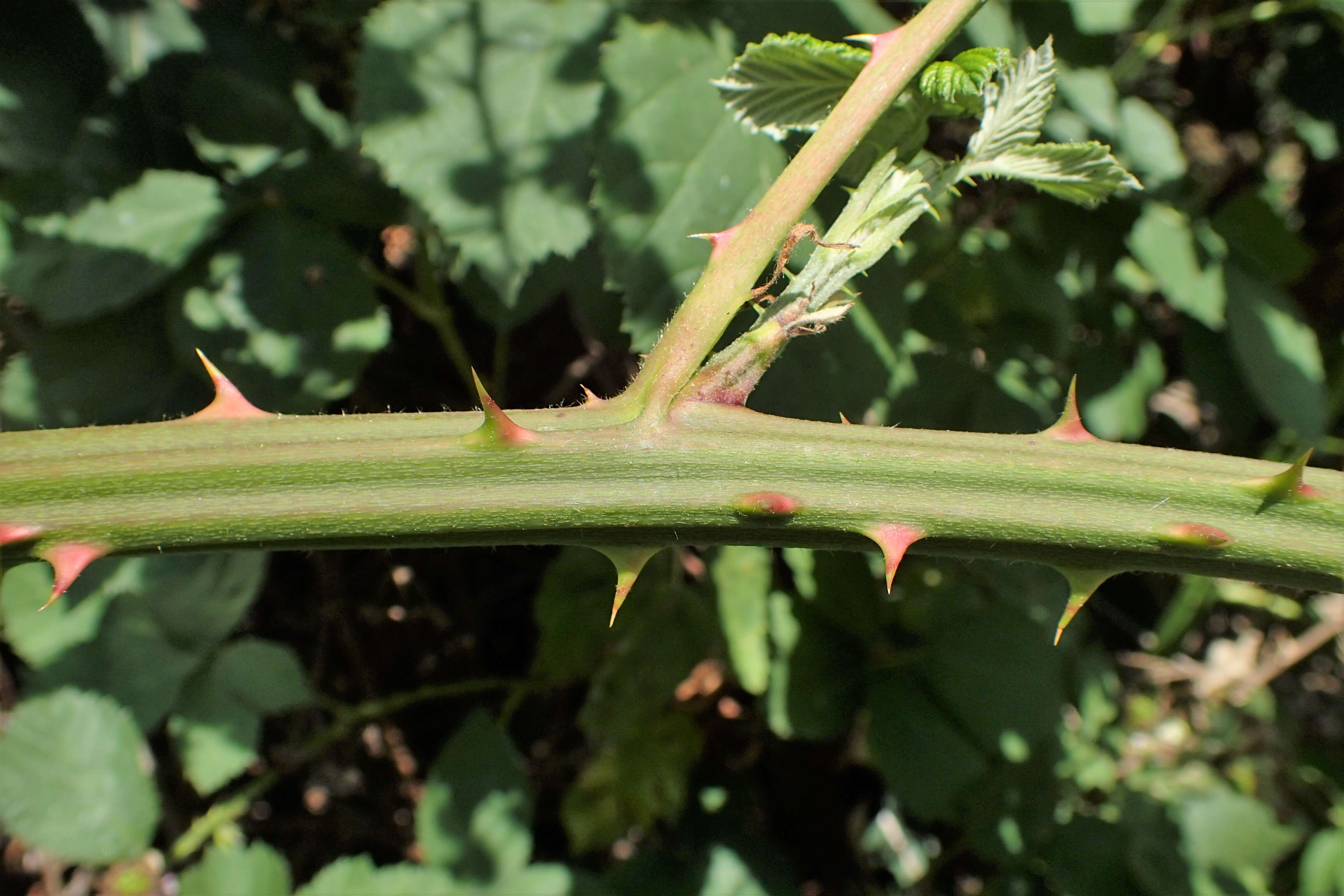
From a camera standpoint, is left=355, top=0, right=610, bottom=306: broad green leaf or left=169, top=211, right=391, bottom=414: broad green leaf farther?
left=169, top=211, right=391, bottom=414: broad green leaf

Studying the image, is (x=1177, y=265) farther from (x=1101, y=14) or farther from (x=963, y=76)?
(x=963, y=76)

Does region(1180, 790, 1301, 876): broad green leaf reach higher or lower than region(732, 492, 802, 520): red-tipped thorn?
lower

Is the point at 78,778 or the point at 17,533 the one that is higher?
the point at 17,533

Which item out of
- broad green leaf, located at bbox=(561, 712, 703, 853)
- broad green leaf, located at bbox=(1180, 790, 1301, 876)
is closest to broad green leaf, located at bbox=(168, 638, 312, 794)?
broad green leaf, located at bbox=(561, 712, 703, 853)

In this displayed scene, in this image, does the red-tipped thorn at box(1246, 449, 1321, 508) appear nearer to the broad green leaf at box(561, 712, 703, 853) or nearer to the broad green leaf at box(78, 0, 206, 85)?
the broad green leaf at box(561, 712, 703, 853)

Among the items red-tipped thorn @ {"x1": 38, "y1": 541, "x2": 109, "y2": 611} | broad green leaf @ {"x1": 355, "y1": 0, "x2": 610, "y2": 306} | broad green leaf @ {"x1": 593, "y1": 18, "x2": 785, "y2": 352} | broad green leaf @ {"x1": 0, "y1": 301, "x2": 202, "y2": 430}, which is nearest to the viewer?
red-tipped thorn @ {"x1": 38, "y1": 541, "x2": 109, "y2": 611}

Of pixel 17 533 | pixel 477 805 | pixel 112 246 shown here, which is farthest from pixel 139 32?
pixel 477 805

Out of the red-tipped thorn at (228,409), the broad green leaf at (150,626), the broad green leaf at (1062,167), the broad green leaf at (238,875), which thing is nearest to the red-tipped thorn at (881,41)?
the broad green leaf at (1062,167)
